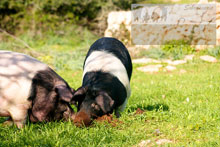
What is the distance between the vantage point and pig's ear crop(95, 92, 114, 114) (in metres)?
3.50

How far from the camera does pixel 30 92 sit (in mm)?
3404

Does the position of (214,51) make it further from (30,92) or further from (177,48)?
(30,92)

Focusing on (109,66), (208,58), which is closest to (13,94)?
(109,66)

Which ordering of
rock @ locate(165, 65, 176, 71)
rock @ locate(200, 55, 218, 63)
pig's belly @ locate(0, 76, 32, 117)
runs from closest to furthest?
pig's belly @ locate(0, 76, 32, 117) < rock @ locate(165, 65, 176, 71) < rock @ locate(200, 55, 218, 63)

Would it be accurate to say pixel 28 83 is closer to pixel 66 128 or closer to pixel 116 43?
pixel 66 128

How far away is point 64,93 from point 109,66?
3.17ft

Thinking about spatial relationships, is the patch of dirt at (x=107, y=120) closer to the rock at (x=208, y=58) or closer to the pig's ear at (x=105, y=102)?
the pig's ear at (x=105, y=102)

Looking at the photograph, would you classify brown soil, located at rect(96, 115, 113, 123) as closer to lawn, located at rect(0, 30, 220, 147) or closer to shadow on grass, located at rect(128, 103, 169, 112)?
lawn, located at rect(0, 30, 220, 147)

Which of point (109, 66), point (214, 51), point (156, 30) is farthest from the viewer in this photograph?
point (156, 30)

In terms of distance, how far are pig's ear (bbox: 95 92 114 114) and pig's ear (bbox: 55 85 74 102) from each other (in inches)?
13.0

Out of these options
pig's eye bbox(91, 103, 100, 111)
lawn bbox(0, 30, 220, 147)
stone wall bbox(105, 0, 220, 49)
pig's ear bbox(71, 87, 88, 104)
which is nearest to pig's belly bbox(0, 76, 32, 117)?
lawn bbox(0, 30, 220, 147)

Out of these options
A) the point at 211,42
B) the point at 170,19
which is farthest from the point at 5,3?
the point at 211,42

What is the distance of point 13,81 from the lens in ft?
11.1

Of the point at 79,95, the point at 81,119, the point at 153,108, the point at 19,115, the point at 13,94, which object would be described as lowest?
the point at 153,108
